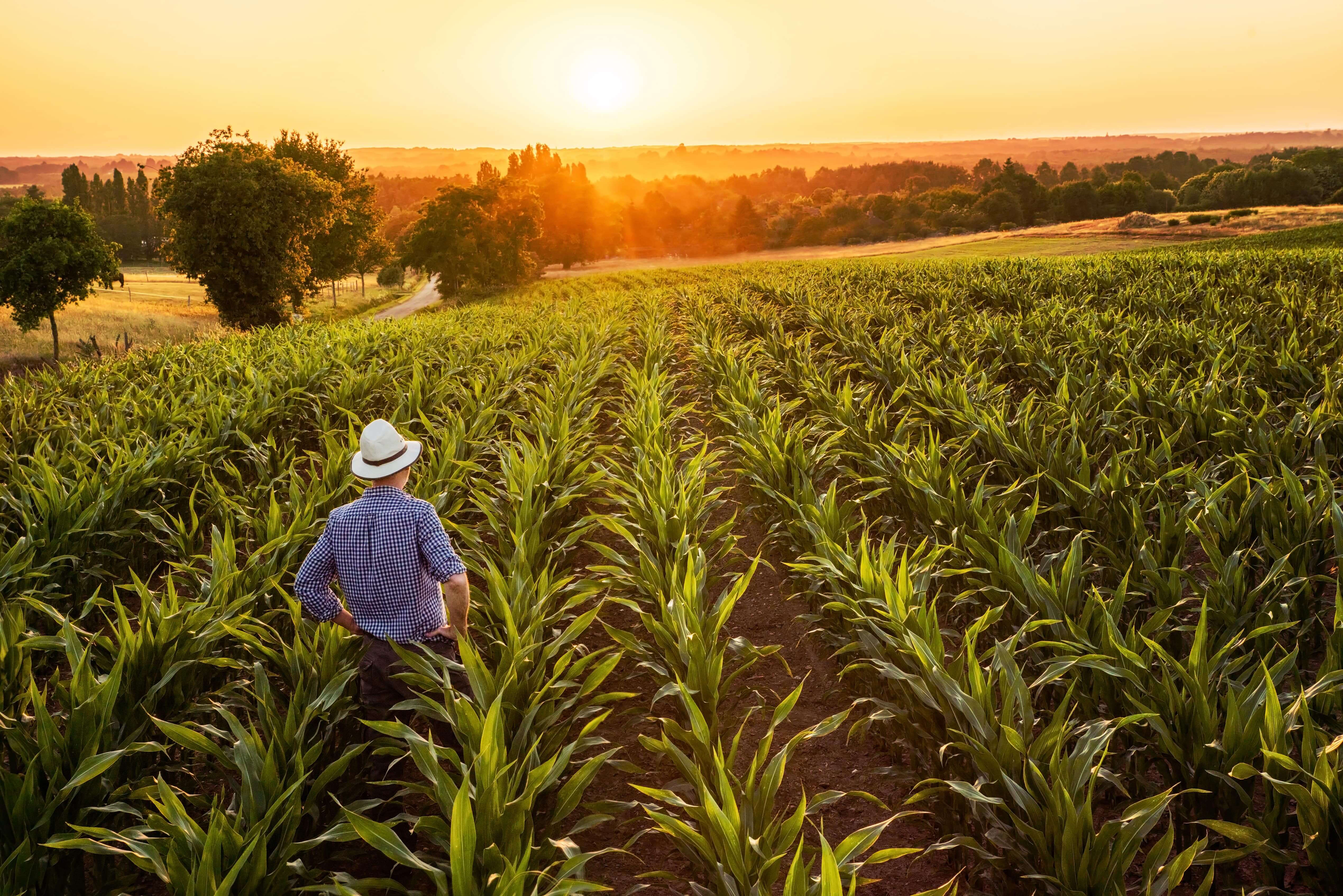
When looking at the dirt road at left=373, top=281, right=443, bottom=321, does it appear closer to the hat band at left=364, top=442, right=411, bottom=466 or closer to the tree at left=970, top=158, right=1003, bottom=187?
the hat band at left=364, top=442, right=411, bottom=466

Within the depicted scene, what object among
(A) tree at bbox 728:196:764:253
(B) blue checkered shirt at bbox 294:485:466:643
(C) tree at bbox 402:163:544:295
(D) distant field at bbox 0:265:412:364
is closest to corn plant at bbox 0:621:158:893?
(B) blue checkered shirt at bbox 294:485:466:643

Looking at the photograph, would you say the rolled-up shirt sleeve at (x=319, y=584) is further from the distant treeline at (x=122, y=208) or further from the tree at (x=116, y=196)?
the tree at (x=116, y=196)

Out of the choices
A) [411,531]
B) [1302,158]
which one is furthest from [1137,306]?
[1302,158]

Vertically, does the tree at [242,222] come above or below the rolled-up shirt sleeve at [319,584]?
above

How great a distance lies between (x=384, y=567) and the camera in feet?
12.1

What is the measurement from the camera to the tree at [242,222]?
35938 millimetres

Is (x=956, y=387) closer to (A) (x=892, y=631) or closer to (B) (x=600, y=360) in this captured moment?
(A) (x=892, y=631)

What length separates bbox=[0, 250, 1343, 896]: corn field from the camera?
2.68 meters

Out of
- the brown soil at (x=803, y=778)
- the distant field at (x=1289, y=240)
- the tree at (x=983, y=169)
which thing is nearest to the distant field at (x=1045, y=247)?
the distant field at (x=1289, y=240)

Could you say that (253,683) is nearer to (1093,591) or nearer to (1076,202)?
(1093,591)

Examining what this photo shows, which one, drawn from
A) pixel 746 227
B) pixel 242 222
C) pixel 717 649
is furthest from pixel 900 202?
pixel 717 649

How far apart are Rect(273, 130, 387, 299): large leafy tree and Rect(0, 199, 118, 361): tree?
11780 mm

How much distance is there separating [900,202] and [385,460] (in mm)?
112433

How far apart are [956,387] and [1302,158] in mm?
103450
